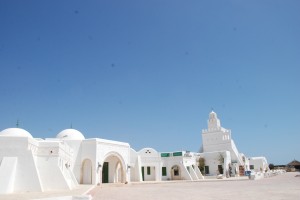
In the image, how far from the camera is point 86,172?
2644cm

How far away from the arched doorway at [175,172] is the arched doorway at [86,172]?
14156 millimetres

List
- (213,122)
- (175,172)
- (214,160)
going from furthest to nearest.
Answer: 1. (213,122)
2. (214,160)
3. (175,172)

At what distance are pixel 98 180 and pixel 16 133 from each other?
28.7 feet

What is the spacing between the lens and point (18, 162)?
1694 centimetres

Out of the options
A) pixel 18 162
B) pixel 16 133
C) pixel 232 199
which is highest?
pixel 16 133

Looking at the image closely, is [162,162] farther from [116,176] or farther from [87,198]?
[87,198]

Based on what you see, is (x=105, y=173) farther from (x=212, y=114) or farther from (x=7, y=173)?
(x=212, y=114)

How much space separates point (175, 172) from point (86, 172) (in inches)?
615

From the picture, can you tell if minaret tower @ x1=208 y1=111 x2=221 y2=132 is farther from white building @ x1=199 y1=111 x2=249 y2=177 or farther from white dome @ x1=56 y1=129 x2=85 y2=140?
white dome @ x1=56 y1=129 x2=85 y2=140

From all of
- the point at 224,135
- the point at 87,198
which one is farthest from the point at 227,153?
the point at 87,198

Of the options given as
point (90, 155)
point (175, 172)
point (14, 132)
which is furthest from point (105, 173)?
point (14, 132)

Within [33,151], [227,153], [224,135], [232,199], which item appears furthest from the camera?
[224,135]

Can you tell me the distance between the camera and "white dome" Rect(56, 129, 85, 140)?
92.5 ft

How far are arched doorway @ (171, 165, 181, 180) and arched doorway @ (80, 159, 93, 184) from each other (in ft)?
46.4
